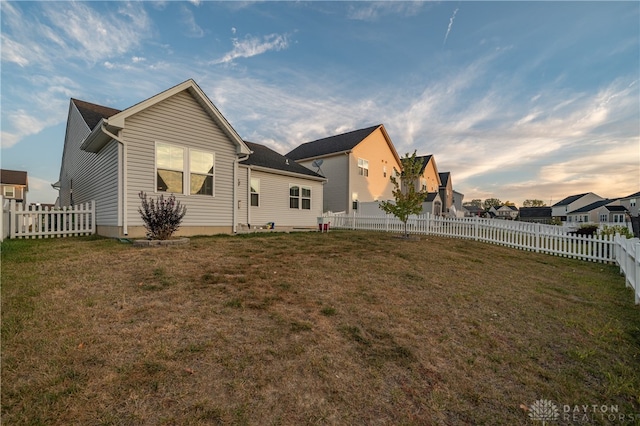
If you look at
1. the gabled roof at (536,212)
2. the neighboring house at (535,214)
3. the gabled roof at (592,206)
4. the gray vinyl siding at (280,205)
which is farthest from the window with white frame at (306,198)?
the gabled roof at (536,212)

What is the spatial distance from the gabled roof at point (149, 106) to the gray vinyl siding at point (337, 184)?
40.3 feet

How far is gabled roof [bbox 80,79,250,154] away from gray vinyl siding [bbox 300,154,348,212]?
1227 centimetres

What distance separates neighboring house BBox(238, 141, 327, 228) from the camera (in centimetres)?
1340

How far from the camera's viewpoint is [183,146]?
1023 cm

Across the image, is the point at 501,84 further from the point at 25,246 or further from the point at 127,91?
the point at 25,246

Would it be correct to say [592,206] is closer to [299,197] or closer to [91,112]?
[299,197]

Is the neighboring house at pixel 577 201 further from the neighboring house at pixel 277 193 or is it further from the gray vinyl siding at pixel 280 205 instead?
the neighboring house at pixel 277 193

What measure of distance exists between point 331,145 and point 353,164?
3.67 metres

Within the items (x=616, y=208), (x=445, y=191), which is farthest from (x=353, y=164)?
(x=616, y=208)

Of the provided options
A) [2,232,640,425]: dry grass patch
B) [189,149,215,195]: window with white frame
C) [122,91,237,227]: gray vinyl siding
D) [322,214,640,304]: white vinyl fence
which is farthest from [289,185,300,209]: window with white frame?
[2,232,640,425]: dry grass patch

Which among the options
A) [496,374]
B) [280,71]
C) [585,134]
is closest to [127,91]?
[280,71]

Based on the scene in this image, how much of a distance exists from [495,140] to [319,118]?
42.9 feet

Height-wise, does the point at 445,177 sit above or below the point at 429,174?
above

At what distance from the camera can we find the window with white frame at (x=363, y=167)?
23.7m
